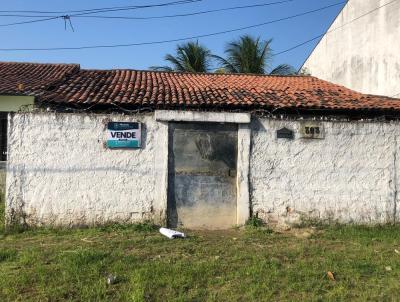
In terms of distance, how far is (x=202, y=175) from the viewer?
8.88 metres

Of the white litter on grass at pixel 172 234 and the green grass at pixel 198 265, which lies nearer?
the green grass at pixel 198 265

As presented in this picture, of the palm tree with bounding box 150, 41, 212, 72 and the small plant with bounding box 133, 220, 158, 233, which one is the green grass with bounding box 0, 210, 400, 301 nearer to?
the small plant with bounding box 133, 220, 158, 233

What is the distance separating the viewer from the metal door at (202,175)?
881cm

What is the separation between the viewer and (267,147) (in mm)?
8953

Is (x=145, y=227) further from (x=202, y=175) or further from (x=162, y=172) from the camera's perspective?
(x=202, y=175)

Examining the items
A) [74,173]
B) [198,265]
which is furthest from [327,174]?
[74,173]

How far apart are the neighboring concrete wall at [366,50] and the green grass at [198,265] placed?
6.59 meters

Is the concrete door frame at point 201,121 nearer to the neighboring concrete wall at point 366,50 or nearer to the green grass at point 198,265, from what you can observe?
the green grass at point 198,265

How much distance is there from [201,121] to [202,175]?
1043mm

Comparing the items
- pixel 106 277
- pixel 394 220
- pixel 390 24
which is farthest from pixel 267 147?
pixel 390 24

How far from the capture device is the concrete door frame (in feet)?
28.5

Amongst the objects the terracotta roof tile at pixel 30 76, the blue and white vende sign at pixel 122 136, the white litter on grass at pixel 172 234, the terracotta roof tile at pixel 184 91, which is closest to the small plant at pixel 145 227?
the white litter on grass at pixel 172 234

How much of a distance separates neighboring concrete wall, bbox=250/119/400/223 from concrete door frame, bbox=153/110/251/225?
16 centimetres

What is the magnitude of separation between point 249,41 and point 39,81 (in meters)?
12.6
